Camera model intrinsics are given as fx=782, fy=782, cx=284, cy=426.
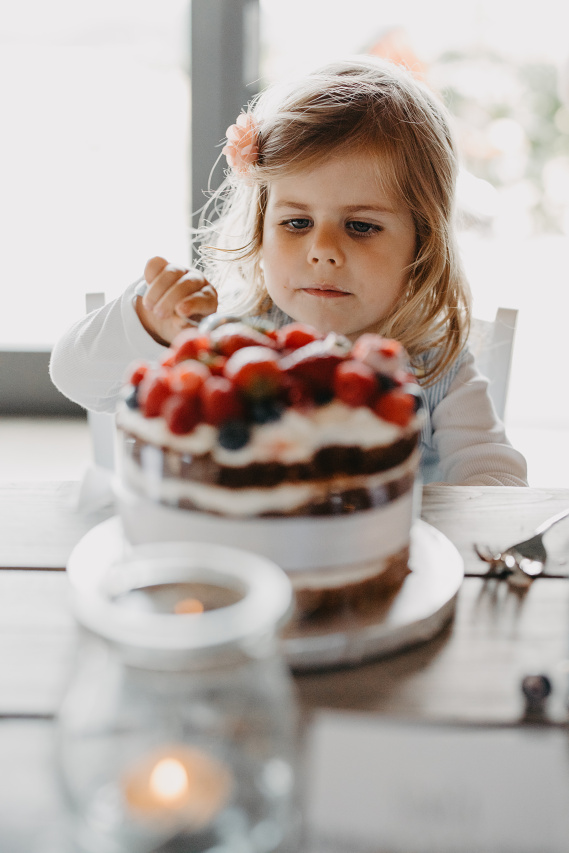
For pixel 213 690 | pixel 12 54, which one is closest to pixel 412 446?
pixel 213 690

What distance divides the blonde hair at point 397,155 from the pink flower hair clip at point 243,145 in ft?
0.05

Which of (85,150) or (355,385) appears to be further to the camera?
(85,150)

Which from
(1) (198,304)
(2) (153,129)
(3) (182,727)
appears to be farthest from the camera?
(2) (153,129)

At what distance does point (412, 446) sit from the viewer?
636 millimetres

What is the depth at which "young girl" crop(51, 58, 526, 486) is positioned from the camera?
1.33 m

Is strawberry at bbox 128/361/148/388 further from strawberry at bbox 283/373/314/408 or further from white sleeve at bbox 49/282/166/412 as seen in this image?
white sleeve at bbox 49/282/166/412

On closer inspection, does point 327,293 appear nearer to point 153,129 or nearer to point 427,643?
point 427,643

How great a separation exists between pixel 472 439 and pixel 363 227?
1.35ft

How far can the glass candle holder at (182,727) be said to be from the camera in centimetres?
41

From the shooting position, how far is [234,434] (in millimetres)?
551

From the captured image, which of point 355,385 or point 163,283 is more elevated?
point 355,385

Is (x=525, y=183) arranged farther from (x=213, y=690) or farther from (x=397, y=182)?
(x=213, y=690)

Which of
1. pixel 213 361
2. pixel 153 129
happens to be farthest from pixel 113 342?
pixel 153 129

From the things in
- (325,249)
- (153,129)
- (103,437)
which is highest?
(325,249)
